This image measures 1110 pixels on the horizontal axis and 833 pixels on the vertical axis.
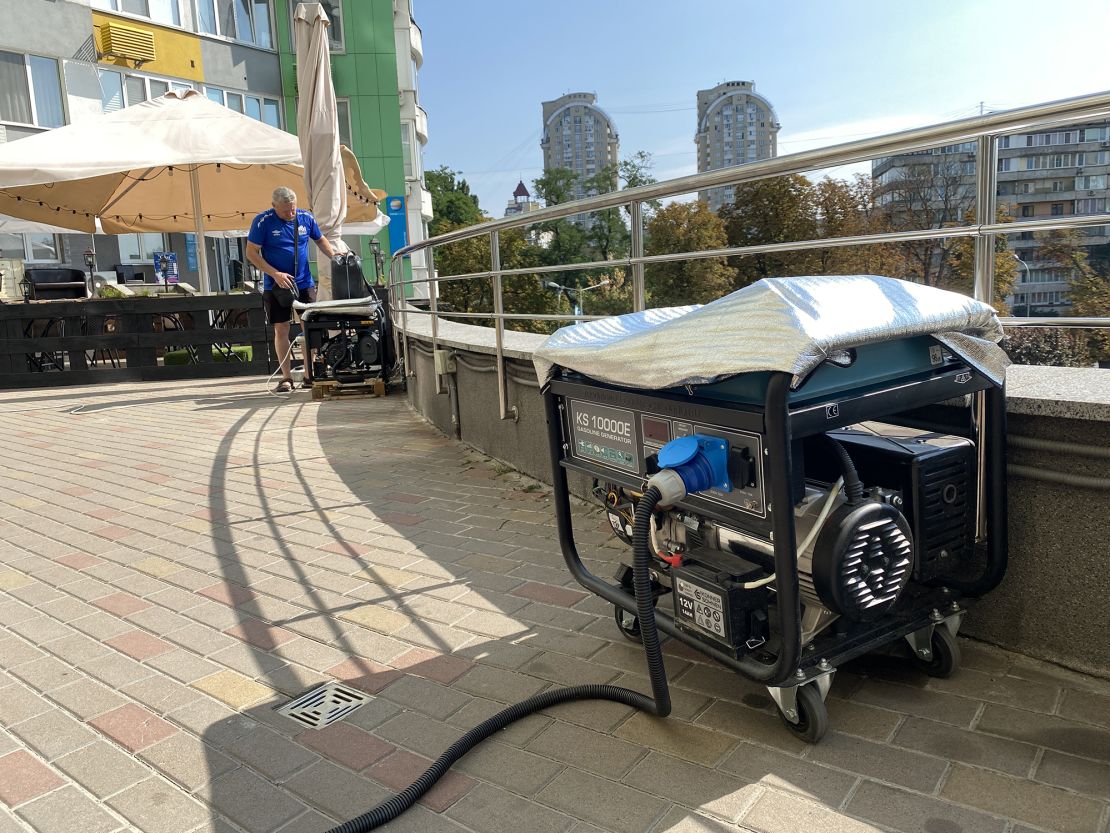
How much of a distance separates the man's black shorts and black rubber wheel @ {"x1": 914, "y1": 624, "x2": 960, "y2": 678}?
8.38 m

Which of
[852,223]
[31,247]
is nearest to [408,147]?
[31,247]

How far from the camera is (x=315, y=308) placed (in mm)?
9164

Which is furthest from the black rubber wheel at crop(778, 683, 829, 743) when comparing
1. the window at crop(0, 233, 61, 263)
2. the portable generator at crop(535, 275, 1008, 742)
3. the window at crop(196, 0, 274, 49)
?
the window at crop(196, 0, 274, 49)

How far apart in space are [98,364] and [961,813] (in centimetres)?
1365

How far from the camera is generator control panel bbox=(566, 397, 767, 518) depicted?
2.13 metres

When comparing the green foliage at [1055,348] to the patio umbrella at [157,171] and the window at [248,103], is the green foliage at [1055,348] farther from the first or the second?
the window at [248,103]

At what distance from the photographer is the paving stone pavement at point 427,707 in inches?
85.0

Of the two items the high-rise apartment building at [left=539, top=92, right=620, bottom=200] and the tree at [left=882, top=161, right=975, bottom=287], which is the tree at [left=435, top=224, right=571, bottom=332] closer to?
the tree at [left=882, top=161, right=975, bottom=287]

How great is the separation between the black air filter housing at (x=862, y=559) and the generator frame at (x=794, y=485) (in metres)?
0.12

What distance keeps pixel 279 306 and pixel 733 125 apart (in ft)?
331

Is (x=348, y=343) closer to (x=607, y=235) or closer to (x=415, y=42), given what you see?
(x=607, y=235)

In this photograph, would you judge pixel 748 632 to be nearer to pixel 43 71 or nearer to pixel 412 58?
pixel 43 71

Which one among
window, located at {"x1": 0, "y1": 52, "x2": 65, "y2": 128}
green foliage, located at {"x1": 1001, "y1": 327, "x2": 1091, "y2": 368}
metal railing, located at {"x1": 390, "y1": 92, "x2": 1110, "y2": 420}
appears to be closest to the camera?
metal railing, located at {"x1": 390, "y1": 92, "x2": 1110, "y2": 420}

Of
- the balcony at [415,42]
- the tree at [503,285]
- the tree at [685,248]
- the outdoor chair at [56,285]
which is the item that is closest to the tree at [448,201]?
the balcony at [415,42]
